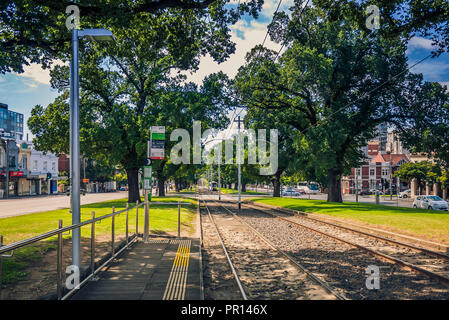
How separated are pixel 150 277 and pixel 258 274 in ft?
7.65

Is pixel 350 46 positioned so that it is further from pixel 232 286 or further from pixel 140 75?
pixel 232 286

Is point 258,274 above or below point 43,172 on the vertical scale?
below

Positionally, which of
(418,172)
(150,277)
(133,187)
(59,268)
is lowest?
(150,277)

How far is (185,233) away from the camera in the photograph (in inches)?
545

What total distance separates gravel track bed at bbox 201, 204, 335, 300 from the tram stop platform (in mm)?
469

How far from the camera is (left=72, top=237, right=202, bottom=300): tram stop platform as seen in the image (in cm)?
551

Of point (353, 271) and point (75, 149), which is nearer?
point (75, 149)

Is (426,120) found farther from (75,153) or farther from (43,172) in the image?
(43,172)

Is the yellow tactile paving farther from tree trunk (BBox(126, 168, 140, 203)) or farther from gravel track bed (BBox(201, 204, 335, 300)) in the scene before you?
tree trunk (BBox(126, 168, 140, 203))

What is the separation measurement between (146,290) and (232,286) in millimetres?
1693

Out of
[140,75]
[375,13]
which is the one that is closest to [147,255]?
[375,13]

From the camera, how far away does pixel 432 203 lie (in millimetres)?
31531

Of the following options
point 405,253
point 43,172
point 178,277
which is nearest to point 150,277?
point 178,277

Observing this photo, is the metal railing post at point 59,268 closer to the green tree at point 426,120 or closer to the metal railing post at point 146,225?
the metal railing post at point 146,225
